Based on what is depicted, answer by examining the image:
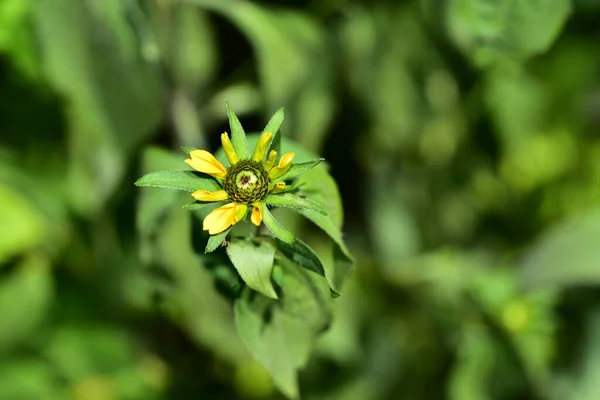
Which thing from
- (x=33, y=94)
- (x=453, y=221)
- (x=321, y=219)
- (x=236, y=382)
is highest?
(x=33, y=94)

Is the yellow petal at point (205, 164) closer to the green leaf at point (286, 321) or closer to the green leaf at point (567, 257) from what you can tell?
the green leaf at point (286, 321)

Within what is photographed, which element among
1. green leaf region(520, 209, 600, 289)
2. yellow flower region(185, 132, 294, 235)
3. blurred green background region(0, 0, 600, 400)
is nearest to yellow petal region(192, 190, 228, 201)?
yellow flower region(185, 132, 294, 235)

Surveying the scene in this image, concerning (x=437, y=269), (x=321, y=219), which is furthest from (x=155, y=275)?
(x=437, y=269)

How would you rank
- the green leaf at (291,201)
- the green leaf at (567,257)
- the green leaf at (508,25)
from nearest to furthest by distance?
the green leaf at (291,201) < the green leaf at (508,25) < the green leaf at (567,257)

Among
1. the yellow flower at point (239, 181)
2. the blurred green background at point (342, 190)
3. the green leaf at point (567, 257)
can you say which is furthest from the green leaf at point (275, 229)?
the green leaf at point (567, 257)

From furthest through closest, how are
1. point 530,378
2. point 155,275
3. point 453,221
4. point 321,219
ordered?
point 453,221, point 530,378, point 155,275, point 321,219

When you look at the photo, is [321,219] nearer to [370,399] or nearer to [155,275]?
[155,275]
